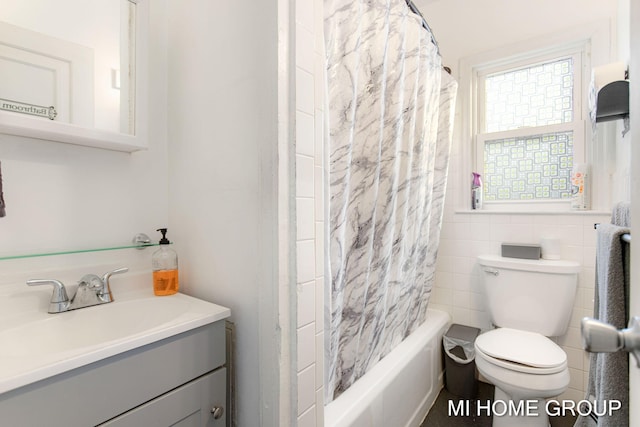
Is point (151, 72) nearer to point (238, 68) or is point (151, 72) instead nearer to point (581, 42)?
point (238, 68)

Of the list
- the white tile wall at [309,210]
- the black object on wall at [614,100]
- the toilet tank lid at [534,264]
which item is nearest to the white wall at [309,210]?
the white tile wall at [309,210]

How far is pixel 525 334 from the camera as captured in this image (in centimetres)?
156

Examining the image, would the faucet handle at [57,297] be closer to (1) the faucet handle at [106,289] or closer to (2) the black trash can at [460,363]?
(1) the faucet handle at [106,289]

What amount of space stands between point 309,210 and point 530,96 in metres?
1.88

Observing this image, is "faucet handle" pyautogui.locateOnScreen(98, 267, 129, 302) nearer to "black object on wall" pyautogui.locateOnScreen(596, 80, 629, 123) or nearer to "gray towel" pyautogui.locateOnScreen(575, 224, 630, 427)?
"gray towel" pyautogui.locateOnScreen(575, 224, 630, 427)

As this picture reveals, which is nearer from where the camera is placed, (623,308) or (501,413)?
(623,308)

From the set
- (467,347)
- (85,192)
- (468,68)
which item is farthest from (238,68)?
(467,347)

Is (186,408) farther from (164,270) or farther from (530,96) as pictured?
(530,96)

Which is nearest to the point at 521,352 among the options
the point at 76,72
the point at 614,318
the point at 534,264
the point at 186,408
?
the point at 534,264

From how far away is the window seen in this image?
1778 millimetres

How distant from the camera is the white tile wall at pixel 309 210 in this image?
0.81 meters

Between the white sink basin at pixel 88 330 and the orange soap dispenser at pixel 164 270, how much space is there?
30mm

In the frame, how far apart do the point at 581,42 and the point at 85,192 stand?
254cm

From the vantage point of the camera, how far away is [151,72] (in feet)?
3.70
